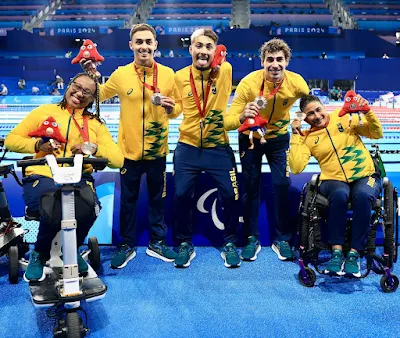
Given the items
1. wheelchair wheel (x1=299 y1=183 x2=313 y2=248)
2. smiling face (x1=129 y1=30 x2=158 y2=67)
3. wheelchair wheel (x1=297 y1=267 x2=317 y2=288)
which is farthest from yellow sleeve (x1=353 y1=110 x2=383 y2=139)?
smiling face (x1=129 y1=30 x2=158 y2=67)

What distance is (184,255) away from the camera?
3.41 meters

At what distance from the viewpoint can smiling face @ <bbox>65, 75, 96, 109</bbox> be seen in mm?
2820

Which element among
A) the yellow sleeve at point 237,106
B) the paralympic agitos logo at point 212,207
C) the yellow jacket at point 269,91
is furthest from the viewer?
the paralympic agitos logo at point 212,207

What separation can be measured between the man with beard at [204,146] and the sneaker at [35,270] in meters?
1.04

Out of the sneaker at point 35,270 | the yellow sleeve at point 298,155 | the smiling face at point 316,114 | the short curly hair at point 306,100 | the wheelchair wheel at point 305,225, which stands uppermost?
the short curly hair at point 306,100

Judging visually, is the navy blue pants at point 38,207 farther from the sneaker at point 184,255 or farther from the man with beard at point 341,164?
the man with beard at point 341,164

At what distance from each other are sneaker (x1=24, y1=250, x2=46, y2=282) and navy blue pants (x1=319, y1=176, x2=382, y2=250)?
5.91ft

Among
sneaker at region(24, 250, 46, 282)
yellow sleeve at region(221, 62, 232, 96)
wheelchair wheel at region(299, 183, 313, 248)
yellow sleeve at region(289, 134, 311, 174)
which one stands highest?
yellow sleeve at region(221, 62, 232, 96)

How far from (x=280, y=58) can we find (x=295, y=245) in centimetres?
148

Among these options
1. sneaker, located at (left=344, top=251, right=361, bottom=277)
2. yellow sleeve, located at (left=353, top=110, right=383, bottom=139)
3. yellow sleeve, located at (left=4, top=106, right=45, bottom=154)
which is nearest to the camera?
yellow sleeve, located at (left=4, top=106, right=45, bottom=154)

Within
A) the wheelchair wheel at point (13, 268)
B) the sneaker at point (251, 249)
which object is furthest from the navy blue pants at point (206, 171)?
the wheelchair wheel at point (13, 268)

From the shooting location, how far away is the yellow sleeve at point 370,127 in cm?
313

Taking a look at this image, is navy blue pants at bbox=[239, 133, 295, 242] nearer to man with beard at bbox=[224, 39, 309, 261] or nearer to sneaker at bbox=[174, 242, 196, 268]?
man with beard at bbox=[224, 39, 309, 261]

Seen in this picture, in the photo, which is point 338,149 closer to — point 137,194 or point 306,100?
point 306,100
